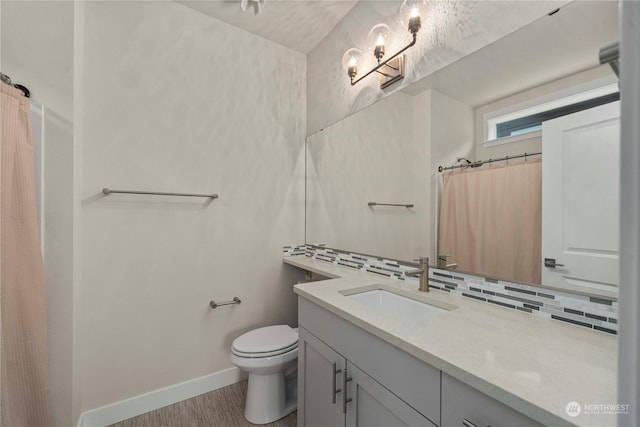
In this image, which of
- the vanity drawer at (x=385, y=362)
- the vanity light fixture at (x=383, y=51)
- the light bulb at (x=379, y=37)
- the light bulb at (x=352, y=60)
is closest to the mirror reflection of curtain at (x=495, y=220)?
the vanity drawer at (x=385, y=362)

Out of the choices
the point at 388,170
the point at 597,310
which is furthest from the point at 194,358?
the point at 597,310

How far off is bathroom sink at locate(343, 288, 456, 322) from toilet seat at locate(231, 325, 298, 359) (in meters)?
0.60

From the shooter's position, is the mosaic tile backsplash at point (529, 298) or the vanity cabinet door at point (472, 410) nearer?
the vanity cabinet door at point (472, 410)

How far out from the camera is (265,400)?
1.60 metres

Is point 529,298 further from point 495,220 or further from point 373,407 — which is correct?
point 373,407

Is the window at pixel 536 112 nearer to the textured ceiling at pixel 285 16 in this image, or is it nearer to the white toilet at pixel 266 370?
the textured ceiling at pixel 285 16

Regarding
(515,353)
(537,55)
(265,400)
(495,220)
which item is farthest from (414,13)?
(265,400)

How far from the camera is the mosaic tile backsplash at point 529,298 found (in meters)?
0.84

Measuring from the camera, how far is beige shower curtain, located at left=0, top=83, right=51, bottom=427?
933 millimetres

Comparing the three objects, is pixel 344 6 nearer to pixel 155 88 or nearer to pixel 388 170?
pixel 388 170

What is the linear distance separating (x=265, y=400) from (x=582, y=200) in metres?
1.79

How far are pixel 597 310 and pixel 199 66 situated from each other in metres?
2.37

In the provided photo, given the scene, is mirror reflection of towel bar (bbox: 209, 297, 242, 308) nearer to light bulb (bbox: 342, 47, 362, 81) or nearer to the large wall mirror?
the large wall mirror

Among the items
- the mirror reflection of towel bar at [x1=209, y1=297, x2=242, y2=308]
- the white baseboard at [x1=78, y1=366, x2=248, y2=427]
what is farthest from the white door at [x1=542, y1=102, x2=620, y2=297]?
the white baseboard at [x1=78, y1=366, x2=248, y2=427]
